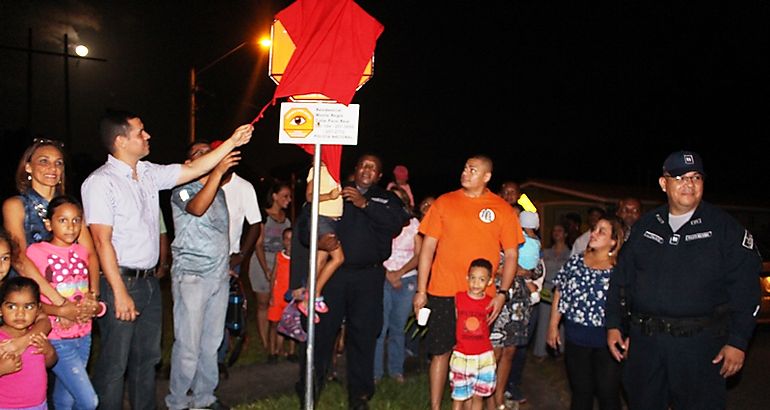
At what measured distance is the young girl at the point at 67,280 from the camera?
490 centimetres

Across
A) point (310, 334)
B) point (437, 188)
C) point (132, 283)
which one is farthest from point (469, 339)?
point (437, 188)

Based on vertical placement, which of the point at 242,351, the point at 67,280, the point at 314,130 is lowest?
the point at 242,351

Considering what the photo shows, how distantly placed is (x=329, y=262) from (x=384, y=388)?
1.85 metres

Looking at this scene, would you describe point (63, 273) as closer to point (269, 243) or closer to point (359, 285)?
point (359, 285)

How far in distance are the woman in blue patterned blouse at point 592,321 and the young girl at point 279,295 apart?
368 centimetres

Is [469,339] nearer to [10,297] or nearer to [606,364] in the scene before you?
[606,364]

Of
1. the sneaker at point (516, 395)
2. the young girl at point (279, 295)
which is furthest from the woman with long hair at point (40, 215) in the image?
the sneaker at point (516, 395)

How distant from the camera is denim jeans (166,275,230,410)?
600 cm

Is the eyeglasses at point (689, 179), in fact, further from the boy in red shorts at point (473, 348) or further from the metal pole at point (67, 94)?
the metal pole at point (67, 94)

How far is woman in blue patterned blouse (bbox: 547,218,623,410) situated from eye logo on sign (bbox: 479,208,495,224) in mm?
851

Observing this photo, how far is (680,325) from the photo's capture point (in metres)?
5.10

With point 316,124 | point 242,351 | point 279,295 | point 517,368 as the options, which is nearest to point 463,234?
point 517,368

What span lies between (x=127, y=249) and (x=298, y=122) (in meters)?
1.56

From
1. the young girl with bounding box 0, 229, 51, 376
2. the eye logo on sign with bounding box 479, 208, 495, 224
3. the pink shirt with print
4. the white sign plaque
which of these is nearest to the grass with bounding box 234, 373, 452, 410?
the eye logo on sign with bounding box 479, 208, 495, 224
